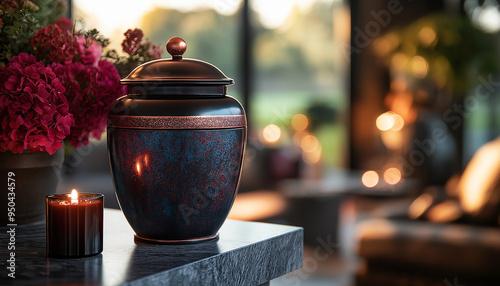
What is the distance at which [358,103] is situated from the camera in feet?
23.3

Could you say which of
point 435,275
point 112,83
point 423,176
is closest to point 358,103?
point 423,176

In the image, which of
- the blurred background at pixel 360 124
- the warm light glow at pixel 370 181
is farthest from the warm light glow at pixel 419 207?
the warm light glow at pixel 370 181

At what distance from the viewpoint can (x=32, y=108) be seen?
96 centimetres

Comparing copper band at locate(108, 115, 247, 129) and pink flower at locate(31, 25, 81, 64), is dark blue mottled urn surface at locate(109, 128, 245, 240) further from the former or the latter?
pink flower at locate(31, 25, 81, 64)

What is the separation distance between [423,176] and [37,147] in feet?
13.8

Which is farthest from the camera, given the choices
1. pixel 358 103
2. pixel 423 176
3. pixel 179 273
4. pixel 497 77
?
pixel 358 103

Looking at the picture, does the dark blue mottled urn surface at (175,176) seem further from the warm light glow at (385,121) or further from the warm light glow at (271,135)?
the warm light glow at (385,121)

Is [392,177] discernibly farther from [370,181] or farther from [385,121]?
[385,121]

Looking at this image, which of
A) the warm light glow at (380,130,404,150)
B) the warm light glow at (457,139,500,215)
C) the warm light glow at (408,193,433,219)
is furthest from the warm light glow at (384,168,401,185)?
the warm light glow at (457,139,500,215)

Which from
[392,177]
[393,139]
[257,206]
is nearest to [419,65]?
[393,139]

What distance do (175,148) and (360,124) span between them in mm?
6304

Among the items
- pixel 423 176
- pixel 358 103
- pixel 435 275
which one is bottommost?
pixel 435 275

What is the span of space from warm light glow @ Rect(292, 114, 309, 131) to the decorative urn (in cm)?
545

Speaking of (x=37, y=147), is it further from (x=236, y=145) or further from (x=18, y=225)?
(x=236, y=145)
